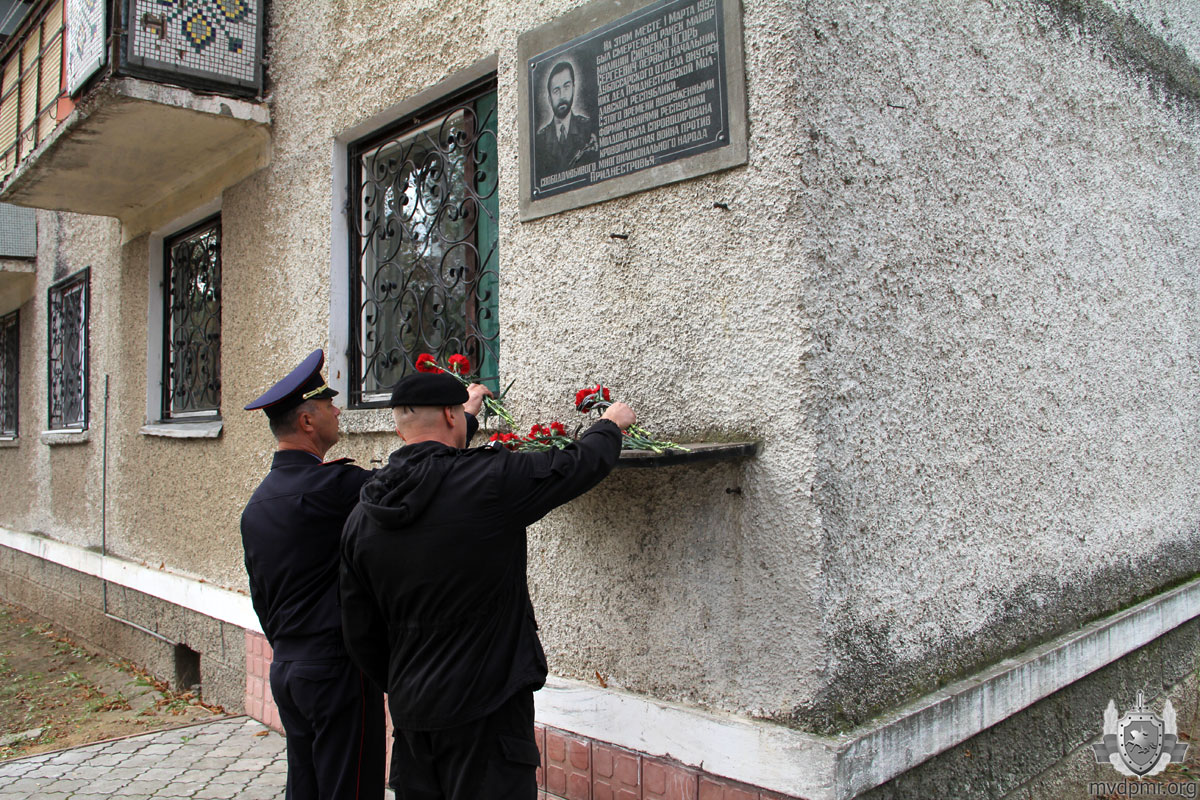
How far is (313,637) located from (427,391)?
103cm

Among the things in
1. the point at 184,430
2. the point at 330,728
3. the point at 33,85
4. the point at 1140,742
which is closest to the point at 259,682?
the point at 184,430

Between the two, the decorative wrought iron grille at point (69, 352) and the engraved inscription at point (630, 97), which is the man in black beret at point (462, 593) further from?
the decorative wrought iron grille at point (69, 352)

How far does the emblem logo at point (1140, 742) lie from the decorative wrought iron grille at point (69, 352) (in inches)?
292

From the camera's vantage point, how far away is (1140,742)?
159 inches

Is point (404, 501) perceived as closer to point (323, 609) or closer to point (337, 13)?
point (323, 609)

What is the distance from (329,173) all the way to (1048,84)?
11.0 feet

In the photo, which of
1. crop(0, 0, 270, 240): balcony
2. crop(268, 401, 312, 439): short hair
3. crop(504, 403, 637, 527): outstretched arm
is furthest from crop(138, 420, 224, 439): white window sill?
crop(504, 403, 637, 527): outstretched arm

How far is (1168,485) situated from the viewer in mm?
4320

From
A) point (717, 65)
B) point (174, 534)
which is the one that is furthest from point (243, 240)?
point (717, 65)

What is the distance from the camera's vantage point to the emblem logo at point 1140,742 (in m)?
3.82

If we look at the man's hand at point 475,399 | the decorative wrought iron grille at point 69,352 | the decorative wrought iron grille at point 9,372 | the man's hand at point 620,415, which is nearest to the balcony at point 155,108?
the decorative wrought iron grille at point 69,352

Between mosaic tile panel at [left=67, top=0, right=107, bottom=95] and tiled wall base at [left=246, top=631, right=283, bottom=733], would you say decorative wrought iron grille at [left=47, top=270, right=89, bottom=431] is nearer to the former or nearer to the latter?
mosaic tile panel at [left=67, top=0, right=107, bottom=95]

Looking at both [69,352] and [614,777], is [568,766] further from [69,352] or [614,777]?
[69,352]

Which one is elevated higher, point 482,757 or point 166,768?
point 482,757
